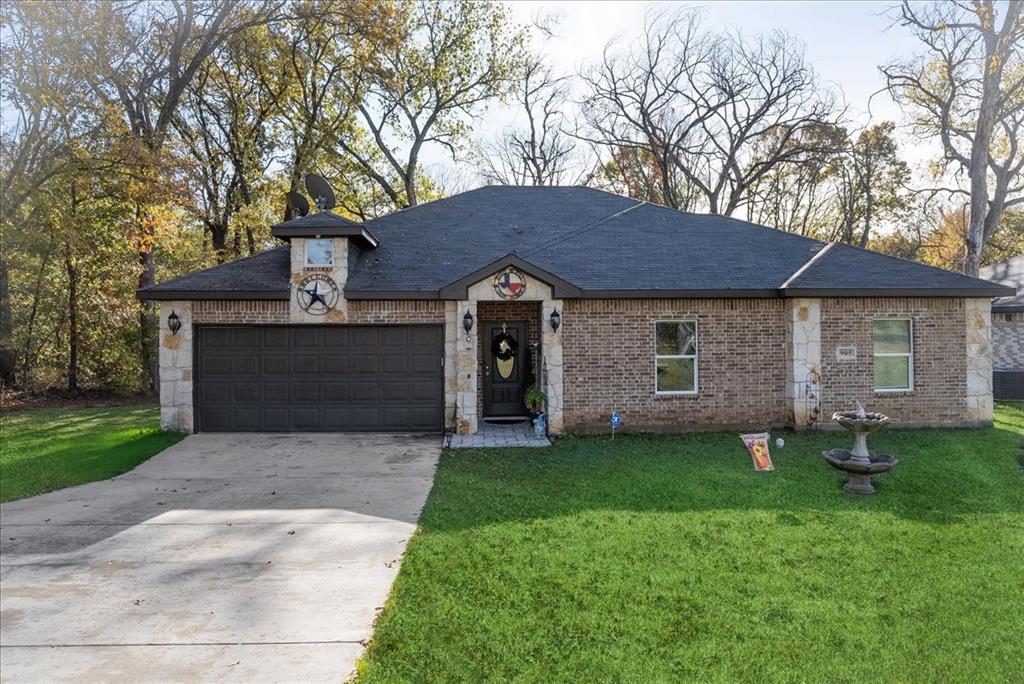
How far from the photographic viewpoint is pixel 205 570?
5.52 metres

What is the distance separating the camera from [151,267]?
21.1 m

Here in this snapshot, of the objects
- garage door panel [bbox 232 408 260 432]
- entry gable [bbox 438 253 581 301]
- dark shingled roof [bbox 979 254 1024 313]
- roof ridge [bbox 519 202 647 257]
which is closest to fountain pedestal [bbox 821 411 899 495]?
entry gable [bbox 438 253 581 301]

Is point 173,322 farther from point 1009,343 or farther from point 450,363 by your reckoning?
point 1009,343

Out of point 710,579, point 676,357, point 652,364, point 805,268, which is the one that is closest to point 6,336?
point 652,364

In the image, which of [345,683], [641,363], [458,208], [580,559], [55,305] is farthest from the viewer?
[55,305]

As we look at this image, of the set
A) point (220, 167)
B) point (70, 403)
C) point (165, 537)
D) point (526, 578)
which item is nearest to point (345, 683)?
point (526, 578)

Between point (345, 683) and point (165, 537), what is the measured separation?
3869mm

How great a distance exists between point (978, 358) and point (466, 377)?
34.5 feet

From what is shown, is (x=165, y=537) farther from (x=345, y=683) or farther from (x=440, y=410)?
(x=440, y=410)

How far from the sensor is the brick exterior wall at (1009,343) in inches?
650

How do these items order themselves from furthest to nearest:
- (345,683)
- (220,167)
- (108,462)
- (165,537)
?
(220,167) → (108,462) → (165,537) → (345,683)

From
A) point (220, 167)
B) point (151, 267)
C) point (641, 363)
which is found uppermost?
point (220, 167)

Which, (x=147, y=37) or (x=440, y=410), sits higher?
(x=147, y=37)

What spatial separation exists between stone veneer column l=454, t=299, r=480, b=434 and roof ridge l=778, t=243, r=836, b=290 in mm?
6301
